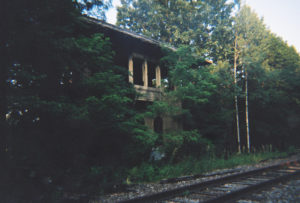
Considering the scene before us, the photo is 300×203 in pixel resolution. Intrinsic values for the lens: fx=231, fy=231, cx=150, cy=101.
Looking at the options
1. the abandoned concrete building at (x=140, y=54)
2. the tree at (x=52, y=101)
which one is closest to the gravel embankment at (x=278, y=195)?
the tree at (x=52, y=101)

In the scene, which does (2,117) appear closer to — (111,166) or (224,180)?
(111,166)

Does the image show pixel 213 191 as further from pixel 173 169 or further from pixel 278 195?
pixel 173 169

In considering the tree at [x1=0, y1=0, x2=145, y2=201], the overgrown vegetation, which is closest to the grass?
the overgrown vegetation

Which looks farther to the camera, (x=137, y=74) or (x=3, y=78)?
(x=137, y=74)

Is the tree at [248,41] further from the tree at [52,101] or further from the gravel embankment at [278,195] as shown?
the tree at [52,101]

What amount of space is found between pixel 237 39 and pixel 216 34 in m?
8.60

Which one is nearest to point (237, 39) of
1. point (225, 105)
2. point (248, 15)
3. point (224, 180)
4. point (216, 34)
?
point (248, 15)

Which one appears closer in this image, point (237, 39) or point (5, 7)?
point (5, 7)

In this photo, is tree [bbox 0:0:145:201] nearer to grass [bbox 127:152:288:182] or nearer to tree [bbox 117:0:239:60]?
grass [bbox 127:152:288:182]

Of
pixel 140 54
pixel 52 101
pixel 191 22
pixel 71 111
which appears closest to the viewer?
pixel 52 101

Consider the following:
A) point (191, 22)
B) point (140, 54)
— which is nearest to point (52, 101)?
point (140, 54)

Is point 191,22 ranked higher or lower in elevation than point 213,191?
higher

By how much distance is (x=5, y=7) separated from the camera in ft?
15.4

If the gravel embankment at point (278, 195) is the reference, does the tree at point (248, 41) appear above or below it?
above
